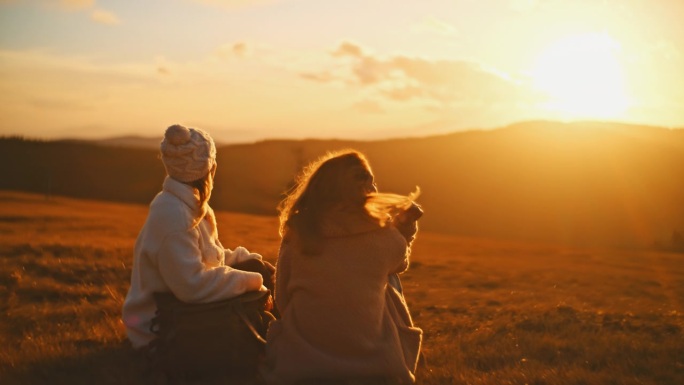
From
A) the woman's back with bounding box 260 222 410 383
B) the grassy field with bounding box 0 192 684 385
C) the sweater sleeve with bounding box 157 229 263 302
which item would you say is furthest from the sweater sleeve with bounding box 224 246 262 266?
the grassy field with bounding box 0 192 684 385

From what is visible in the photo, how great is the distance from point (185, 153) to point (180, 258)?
776 mm

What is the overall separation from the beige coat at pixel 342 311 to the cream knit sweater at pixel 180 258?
0.51m

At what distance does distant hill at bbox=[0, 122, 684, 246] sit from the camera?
62.6m

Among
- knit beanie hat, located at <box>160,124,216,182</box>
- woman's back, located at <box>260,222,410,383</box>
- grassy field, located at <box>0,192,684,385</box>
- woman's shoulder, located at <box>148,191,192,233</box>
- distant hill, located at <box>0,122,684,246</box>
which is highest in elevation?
knit beanie hat, located at <box>160,124,216,182</box>

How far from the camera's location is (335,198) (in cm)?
532

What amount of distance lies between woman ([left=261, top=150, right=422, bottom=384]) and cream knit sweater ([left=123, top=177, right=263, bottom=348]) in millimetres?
499

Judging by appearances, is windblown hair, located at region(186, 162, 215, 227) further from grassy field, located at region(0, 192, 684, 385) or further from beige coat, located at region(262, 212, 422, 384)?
grassy field, located at region(0, 192, 684, 385)

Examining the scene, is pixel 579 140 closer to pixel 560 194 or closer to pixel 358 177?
pixel 560 194

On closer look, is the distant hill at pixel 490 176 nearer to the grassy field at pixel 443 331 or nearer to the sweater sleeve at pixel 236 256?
the grassy field at pixel 443 331

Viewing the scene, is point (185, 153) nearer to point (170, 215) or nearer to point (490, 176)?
point (170, 215)

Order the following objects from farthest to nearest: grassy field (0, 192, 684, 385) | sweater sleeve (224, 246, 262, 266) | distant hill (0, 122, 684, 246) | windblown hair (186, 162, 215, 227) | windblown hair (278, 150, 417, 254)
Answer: distant hill (0, 122, 684, 246) → sweater sleeve (224, 246, 262, 266) → grassy field (0, 192, 684, 385) → windblown hair (186, 162, 215, 227) → windblown hair (278, 150, 417, 254)

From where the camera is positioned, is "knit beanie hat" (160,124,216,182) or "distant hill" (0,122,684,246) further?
"distant hill" (0,122,684,246)

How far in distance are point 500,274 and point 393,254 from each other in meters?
13.9

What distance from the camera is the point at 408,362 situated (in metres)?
5.76
